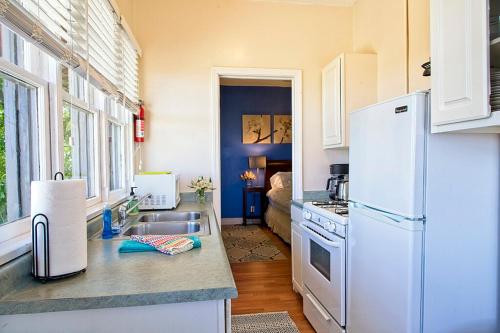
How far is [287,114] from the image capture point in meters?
6.23

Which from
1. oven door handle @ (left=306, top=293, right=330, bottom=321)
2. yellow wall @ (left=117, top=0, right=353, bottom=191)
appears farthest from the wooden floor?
yellow wall @ (left=117, top=0, right=353, bottom=191)

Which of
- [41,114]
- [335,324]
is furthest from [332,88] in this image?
[41,114]

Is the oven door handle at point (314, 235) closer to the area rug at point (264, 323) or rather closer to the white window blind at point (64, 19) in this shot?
the area rug at point (264, 323)

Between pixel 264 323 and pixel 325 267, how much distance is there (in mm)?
669

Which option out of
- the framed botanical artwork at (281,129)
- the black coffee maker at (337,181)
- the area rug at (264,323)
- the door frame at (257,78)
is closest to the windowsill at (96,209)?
the door frame at (257,78)

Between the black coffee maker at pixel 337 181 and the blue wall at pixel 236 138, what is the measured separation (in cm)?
318

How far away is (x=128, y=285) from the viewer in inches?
38.8

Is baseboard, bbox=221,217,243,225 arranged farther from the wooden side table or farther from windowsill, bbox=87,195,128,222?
windowsill, bbox=87,195,128,222

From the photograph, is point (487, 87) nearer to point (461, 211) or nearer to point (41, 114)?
point (461, 211)

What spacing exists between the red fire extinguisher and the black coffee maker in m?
1.80

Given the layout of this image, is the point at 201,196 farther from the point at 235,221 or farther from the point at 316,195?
the point at 235,221

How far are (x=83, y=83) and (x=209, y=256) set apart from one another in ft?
4.48

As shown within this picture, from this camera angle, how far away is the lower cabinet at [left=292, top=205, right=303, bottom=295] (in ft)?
9.01

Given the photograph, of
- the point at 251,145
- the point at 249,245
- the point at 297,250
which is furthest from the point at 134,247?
the point at 251,145
